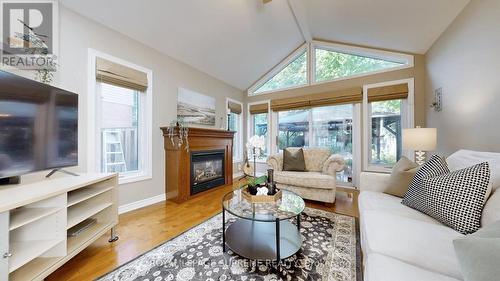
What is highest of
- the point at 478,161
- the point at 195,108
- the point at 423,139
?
the point at 195,108

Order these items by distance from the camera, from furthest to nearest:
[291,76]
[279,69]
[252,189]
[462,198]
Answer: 1. [279,69]
2. [291,76]
3. [252,189]
4. [462,198]

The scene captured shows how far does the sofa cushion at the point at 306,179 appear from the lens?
2.65 meters

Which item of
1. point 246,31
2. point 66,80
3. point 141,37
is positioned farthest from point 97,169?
point 246,31

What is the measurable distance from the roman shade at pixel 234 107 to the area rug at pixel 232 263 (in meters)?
3.16

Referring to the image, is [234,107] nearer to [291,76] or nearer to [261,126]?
[261,126]

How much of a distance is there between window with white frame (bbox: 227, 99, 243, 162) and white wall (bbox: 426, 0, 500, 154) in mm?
3710

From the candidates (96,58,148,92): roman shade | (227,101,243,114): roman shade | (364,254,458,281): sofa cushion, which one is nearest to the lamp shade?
(364,254,458,281): sofa cushion

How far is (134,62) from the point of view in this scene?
260 cm

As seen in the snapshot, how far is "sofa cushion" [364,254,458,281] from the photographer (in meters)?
0.75

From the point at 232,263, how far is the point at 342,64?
4063mm

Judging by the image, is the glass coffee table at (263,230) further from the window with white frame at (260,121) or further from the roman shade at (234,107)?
the roman shade at (234,107)

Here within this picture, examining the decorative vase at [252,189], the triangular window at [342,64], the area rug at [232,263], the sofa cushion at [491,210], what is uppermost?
the triangular window at [342,64]

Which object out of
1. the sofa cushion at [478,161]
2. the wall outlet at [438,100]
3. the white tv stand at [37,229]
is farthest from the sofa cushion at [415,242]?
the wall outlet at [438,100]

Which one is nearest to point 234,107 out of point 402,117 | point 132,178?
point 132,178
